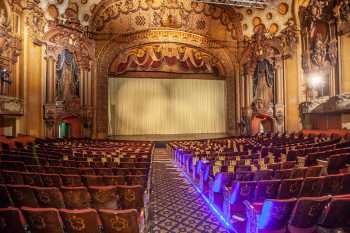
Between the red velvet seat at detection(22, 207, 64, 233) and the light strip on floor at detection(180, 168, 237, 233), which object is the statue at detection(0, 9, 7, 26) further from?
the red velvet seat at detection(22, 207, 64, 233)

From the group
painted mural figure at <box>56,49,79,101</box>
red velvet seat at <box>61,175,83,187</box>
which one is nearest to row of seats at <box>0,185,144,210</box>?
red velvet seat at <box>61,175,83,187</box>

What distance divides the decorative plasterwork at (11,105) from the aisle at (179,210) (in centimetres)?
824

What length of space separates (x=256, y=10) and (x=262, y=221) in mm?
17163

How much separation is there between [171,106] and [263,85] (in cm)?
807

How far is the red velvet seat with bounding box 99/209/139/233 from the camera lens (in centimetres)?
183

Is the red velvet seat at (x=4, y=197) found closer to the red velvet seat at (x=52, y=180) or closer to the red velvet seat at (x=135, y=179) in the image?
the red velvet seat at (x=52, y=180)

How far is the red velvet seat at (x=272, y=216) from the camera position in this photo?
6.65 feet

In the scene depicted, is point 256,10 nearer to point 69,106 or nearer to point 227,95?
point 227,95

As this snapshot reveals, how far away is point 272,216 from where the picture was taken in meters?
2.09

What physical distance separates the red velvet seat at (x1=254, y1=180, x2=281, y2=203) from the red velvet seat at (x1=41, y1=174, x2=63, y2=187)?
8.31 feet

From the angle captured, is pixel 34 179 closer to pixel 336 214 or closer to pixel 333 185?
pixel 336 214

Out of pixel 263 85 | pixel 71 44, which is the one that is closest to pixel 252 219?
pixel 71 44

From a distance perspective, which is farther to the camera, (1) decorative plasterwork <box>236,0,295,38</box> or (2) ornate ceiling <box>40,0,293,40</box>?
(2) ornate ceiling <box>40,0,293,40</box>

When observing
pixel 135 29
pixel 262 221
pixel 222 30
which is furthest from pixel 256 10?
pixel 262 221
